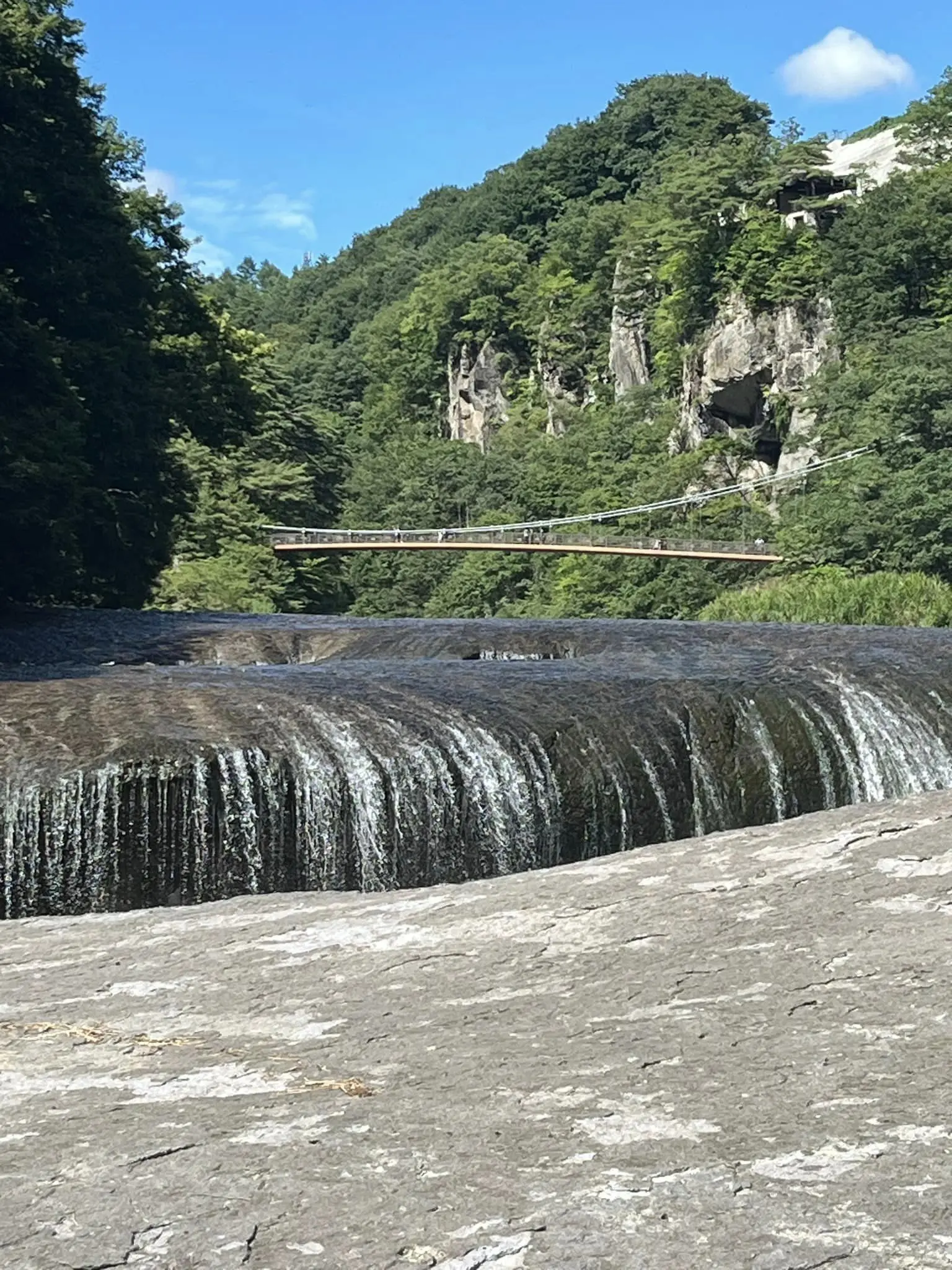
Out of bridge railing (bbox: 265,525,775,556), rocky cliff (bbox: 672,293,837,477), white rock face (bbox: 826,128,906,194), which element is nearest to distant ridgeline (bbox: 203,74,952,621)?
rocky cliff (bbox: 672,293,837,477)

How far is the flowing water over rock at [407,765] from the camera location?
862cm

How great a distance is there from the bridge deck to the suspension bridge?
0.06ft

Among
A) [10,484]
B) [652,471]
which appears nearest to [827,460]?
[652,471]

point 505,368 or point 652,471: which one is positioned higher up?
point 505,368

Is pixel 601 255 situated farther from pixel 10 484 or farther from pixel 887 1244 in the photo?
pixel 887 1244

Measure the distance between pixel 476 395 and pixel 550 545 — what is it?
41835mm

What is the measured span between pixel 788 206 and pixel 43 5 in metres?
39.6

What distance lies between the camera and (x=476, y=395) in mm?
84688

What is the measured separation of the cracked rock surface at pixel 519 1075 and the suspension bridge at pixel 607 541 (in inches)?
1457

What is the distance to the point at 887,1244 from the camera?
176cm

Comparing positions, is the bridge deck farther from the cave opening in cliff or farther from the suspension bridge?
the cave opening in cliff

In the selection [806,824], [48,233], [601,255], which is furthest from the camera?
[601,255]

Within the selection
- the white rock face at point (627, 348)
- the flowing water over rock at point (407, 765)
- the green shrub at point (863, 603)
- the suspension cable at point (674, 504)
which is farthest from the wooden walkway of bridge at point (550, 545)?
the flowing water over rock at point (407, 765)

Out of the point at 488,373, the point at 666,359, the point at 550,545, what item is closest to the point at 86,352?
the point at 550,545
